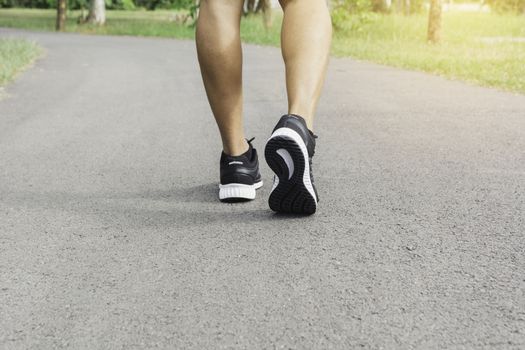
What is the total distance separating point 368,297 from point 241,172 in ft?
3.50

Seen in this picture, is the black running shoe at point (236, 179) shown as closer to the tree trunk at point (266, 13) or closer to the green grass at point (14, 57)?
the green grass at point (14, 57)

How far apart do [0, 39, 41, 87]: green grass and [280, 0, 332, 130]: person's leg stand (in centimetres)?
576

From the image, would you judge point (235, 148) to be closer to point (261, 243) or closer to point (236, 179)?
point (236, 179)

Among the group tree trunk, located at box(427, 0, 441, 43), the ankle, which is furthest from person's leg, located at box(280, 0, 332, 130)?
tree trunk, located at box(427, 0, 441, 43)

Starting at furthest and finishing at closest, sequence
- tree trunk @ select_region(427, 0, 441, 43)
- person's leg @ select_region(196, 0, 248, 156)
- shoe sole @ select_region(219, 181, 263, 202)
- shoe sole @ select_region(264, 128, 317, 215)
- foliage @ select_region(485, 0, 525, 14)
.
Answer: foliage @ select_region(485, 0, 525, 14) < tree trunk @ select_region(427, 0, 441, 43) < shoe sole @ select_region(219, 181, 263, 202) < person's leg @ select_region(196, 0, 248, 156) < shoe sole @ select_region(264, 128, 317, 215)

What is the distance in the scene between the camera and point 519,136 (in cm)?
429

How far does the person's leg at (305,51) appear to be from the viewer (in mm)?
2490

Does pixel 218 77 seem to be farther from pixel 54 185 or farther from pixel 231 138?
pixel 54 185

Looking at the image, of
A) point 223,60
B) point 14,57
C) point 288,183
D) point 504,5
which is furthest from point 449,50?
point 504,5

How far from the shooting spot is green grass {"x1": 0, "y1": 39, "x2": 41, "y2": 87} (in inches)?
324

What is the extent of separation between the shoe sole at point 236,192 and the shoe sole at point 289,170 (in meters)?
0.30

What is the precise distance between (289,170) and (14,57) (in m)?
8.42

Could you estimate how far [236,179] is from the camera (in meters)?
2.81

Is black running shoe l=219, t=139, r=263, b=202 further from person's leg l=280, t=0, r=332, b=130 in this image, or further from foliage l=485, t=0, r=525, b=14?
foliage l=485, t=0, r=525, b=14
